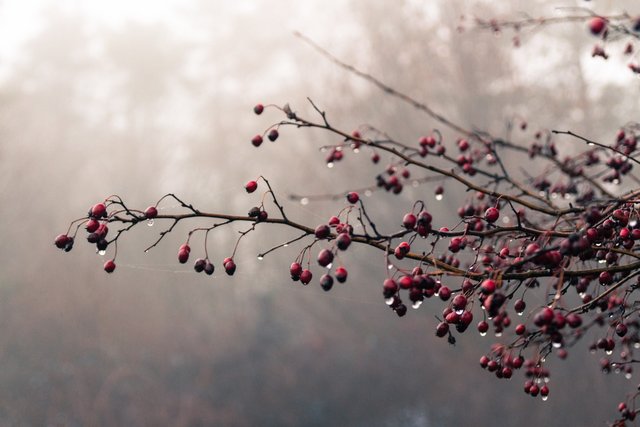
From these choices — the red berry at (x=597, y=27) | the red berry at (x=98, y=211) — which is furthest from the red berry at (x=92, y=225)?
the red berry at (x=597, y=27)

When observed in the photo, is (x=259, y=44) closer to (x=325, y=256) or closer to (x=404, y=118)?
(x=404, y=118)

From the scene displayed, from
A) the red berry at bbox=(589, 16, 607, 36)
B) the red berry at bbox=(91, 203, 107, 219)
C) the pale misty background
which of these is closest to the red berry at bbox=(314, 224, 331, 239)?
the red berry at bbox=(91, 203, 107, 219)

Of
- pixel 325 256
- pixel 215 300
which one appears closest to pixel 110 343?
pixel 215 300

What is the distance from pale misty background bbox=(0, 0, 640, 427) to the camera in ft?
32.1

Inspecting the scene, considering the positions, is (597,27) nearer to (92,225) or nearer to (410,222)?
(410,222)

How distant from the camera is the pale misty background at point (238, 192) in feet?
32.1

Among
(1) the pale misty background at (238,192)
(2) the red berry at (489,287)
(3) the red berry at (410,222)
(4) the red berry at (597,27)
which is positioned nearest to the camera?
(2) the red berry at (489,287)

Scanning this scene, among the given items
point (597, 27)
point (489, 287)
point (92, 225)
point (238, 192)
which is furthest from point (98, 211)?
point (238, 192)

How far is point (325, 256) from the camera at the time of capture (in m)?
1.27

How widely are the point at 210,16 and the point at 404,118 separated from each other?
553 centimetres

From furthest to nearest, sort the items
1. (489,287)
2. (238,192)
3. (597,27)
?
(238,192) → (597,27) → (489,287)

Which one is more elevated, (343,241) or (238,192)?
(238,192)

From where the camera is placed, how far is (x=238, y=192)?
13859 millimetres

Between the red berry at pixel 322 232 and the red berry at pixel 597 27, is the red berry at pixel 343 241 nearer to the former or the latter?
the red berry at pixel 322 232
